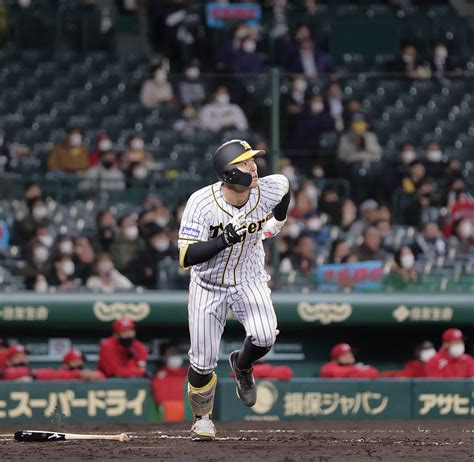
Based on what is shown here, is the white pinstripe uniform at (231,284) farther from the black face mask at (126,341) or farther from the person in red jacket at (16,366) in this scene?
the person in red jacket at (16,366)

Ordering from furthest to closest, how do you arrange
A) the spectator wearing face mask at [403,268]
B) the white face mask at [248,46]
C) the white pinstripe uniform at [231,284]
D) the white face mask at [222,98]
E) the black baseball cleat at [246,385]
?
the white face mask at [248,46] → the white face mask at [222,98] → the spectator wearing face mask at [403,268] → the black baseball cleat at [246,385] → the white pinstripe uniform at [231,284]

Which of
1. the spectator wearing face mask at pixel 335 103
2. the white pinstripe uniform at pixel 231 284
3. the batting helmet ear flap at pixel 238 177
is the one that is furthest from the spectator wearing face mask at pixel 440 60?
the batting helmet ear flap at pixel 238 177

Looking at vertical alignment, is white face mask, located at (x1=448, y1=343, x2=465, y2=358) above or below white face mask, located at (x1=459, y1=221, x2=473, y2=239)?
below

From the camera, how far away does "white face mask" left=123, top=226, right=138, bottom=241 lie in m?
12.7

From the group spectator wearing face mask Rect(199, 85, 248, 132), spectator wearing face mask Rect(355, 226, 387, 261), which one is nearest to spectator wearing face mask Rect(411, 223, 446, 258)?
spectator wearing face mask Rect(355, 226, 387, 261)

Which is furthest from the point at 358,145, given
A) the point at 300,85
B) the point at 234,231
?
the point at 234,231

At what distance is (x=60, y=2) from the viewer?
17.6 metres

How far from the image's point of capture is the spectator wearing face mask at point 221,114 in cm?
1345

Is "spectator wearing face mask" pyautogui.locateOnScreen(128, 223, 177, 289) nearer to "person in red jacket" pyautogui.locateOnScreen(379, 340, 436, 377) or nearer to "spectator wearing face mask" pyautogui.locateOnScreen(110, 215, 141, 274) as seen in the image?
"spectator wearing face mask" pyautogui.locateOnScreen(110, 215, 141, 274)

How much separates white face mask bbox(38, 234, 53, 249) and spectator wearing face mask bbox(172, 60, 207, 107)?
215cm

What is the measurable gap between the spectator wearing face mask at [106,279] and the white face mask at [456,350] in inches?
112

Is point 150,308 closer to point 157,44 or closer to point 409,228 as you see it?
point 409,228

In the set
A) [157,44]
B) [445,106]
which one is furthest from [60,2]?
[445,106]

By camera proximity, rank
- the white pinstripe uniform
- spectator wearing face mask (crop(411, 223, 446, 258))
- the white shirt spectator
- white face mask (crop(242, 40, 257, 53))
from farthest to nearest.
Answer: white face mask (crop(242, 40, 257, 53)) < the white shirt spectator < spectator wearing face mask (crop(411, 223, 446, 258)) < the white pinstripe uniform
